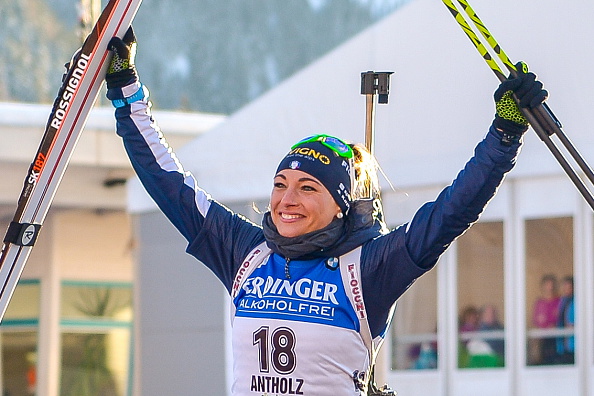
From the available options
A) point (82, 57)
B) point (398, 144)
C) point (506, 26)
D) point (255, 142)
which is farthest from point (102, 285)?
point (82, 57)

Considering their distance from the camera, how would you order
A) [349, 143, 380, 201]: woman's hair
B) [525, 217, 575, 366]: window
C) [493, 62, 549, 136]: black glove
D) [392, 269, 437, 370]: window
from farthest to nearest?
[392, 269, 437, 370]: window
[525, 217, 575, 366]: window
[349, 143, 380, 201]: woman's hair
[493, 62, 549, 136]: black glove

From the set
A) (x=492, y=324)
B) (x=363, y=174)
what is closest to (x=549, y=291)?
(x=492, y=324)

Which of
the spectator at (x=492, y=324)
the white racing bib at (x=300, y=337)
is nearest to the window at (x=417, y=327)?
the spectator at (x=492, y=324)

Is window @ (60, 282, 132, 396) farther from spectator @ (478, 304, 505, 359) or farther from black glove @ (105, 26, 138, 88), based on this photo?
black glove @ (105, 26, 138, 88)

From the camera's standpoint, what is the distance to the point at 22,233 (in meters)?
3.63

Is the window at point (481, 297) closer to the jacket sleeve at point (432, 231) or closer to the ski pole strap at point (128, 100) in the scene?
the ski pole strap at point (128, 100)

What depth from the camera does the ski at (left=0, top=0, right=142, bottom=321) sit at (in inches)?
142

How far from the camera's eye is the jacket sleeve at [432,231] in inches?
118

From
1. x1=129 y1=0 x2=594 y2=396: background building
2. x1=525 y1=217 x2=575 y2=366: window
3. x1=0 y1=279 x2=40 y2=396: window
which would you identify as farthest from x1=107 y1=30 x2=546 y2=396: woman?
x1=0 y1=279 x2=40 y2=396: window

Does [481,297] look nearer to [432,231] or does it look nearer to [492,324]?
[492,324]

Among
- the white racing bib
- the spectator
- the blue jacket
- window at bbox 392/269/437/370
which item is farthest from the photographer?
window at bbox 392/269/437/370

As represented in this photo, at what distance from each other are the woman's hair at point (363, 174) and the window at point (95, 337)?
10506mm

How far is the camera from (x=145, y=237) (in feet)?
30.4

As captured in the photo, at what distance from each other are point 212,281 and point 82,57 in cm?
516
